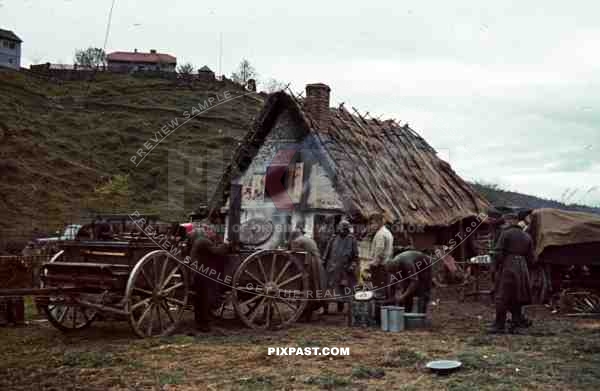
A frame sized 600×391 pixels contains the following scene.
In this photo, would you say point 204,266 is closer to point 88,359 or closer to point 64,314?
point 64,314

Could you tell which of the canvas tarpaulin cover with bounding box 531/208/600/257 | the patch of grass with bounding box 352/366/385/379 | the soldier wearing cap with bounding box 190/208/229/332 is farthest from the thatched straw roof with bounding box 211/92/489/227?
the patch of grass with bounding box 352/366/385/379

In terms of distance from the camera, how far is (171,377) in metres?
6.70

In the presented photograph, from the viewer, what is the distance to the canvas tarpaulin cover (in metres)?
12.3

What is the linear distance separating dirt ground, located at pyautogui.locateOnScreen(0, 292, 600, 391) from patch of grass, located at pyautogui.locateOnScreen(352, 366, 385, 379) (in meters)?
0.01

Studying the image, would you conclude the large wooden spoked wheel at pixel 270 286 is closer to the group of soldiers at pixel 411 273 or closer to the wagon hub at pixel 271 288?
the wagon hub at pixel 271 288

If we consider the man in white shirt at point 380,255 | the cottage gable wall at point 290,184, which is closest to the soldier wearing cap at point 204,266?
the man in white shirt at point 380,255

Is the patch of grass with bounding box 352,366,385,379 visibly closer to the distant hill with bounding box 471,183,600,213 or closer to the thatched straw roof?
the thatched straw roof

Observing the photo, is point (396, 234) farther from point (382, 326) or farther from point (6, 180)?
point (6, 180)

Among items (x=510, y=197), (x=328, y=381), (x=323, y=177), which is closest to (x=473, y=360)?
(x=328, y=381)

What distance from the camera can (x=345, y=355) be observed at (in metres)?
7.92

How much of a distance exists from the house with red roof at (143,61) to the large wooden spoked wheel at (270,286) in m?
64.4

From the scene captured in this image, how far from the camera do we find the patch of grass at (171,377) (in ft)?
21.4

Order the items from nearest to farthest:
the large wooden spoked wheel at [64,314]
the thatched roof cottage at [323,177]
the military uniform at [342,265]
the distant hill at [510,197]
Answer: the large wooden spoked wheel at [64,314] → the military uniform at [342,265] → the thatched roof cottage at [323,177] → the distant hill at [510,197]

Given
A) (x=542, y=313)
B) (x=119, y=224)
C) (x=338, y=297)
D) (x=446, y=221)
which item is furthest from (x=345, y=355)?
(x=446, y=221)
